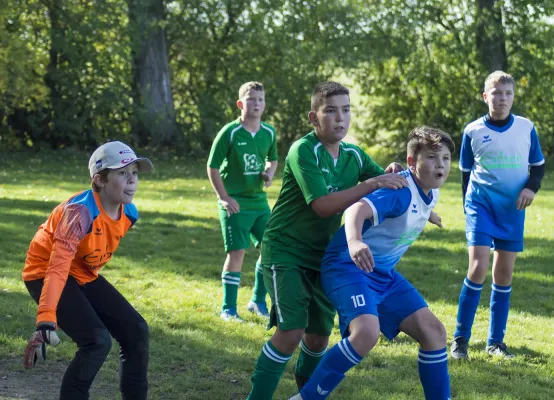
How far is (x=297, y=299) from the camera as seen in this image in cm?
490

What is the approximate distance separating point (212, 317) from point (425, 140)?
3454 millimetres

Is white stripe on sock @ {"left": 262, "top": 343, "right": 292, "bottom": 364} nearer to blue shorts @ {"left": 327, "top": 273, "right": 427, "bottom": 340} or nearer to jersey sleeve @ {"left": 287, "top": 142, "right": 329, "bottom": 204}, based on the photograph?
blue shorts @ {"left": 327, "top": 273, "right": 427, "bottom": 340}

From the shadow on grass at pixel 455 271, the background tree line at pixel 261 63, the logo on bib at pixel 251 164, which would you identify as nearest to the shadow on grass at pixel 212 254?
the shadow on grass at pixel 455 271

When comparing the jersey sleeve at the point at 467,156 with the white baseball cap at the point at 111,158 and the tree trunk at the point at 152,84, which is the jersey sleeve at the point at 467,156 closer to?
the white baseball cap at the point at 111,158

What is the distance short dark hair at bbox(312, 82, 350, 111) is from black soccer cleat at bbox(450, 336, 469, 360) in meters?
2.47

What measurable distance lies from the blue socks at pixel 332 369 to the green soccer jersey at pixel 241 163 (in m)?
3.32

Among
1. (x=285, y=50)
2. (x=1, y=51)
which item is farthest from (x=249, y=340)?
(x=285, y=50)

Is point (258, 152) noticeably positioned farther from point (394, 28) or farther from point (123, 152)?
point (394, 28)

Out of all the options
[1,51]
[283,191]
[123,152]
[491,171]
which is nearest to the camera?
[123,152]

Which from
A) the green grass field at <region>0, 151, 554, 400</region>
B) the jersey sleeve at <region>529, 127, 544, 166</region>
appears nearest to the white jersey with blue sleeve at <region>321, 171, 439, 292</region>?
the green grass field at <region>0, 151, 554, 400</region>

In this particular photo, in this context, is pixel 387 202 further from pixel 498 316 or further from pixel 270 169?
pixel 270 169

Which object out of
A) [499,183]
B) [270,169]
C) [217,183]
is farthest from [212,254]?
[499,183]

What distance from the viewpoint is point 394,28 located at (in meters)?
26.7

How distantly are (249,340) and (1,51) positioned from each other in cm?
1655
